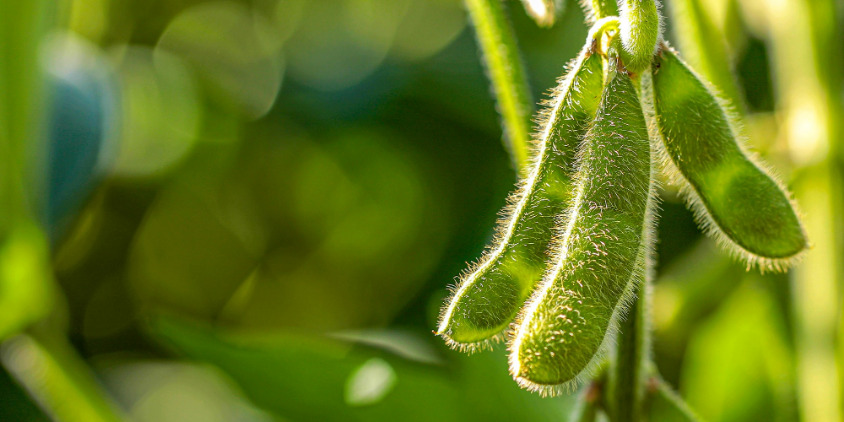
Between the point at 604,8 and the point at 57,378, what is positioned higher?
the point at 604,8

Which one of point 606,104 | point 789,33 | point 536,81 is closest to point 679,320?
point 789,33

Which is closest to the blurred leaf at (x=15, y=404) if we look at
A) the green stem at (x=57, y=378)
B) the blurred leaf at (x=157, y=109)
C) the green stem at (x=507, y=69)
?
the green stem at (x=57, y=378)

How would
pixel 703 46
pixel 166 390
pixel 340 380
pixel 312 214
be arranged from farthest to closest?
pixel 312 214
pixel 166 390
pixel 340 380
pixel 703 46

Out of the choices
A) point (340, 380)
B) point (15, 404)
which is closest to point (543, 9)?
point (340, 380)

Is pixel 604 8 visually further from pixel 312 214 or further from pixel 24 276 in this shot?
pixel 312 214

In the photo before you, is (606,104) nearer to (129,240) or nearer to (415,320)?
(415,320)

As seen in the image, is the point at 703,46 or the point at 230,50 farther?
the point at 230,50
